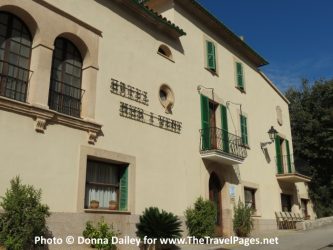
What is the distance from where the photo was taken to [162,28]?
13.8m

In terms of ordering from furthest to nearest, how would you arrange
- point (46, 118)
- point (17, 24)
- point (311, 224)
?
point (311, 224), point (17, 24), point (46, 118)

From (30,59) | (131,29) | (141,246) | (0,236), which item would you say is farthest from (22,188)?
(131,29)

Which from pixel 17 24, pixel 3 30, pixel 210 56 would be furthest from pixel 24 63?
pixel 210 56

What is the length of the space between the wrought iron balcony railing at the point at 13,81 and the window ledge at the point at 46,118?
54 centimetres

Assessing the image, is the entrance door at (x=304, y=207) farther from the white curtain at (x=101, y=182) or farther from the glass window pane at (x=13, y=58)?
the glass window pane at (x=13, y=58)

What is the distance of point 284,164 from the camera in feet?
69.6

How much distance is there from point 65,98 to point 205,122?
6.42 m

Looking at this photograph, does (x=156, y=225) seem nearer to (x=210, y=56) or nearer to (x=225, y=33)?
(x=210, y=56)

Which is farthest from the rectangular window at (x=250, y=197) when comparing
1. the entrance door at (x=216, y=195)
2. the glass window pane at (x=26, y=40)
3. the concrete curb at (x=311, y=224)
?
the glass window pane at (x=26, y=40)

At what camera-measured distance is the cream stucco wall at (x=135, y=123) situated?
8867 mm

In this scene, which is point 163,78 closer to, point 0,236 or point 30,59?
point 30,59

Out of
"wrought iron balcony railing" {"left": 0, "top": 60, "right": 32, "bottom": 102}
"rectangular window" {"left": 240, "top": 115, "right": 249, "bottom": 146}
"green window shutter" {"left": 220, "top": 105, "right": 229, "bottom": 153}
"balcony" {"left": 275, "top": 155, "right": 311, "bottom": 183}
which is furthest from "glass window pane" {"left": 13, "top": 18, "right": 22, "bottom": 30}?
"balcony" {"left": 275, "top": 155, "right": 311, "bottom": 183}

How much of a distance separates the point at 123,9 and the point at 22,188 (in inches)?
275

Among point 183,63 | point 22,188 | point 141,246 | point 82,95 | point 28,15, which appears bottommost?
point 141,246
